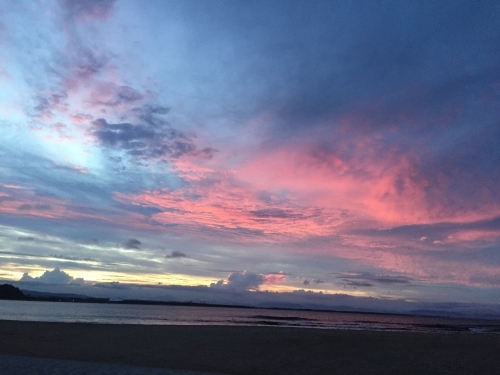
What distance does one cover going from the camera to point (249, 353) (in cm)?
2262

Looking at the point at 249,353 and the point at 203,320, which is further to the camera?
the point at 203,320

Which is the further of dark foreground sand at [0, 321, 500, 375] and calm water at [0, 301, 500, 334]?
calm water at [0, 301, 500, 334]

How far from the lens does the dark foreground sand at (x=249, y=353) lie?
18.7 meters

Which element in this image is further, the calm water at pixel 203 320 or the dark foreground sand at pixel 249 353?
the calm water at pixel 203 320

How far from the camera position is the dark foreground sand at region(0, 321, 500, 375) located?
18.7 metres

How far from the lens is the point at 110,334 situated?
1233 inches

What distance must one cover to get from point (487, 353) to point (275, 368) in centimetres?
1651

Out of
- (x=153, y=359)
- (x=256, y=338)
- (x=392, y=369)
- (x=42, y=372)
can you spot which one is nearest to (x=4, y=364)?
(x=42, y=372)

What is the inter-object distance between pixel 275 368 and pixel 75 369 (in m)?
8.29

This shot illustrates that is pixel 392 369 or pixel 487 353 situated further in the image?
pixel 487 353

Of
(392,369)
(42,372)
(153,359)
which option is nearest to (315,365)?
(392,369)

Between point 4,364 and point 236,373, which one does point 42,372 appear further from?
point 236,373

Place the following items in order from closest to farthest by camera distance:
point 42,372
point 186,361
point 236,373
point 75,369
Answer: point 42,372 → point 75,369 → point 236,373 → point 186,361

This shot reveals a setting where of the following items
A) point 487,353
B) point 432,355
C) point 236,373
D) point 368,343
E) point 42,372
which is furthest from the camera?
point 368,343
